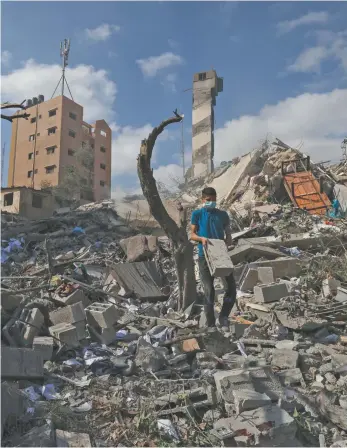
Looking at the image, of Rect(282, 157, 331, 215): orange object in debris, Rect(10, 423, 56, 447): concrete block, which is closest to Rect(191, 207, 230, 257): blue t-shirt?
Rect(10, 423, 56, 447): concrete block

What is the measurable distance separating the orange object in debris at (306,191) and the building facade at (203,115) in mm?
20246

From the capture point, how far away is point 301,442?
252cm

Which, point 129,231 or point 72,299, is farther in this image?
point 129,231

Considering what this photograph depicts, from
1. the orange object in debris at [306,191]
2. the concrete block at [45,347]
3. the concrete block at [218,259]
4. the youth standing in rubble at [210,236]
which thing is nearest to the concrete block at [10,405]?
the concrete block at [45,347]

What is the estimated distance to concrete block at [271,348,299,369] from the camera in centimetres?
359

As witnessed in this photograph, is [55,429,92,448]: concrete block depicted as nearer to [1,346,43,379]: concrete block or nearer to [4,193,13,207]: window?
[1,346,43,379]: concrete block

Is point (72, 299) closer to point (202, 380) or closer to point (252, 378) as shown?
point (202, 380)

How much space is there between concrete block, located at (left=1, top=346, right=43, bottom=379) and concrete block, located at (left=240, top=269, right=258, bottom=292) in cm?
359

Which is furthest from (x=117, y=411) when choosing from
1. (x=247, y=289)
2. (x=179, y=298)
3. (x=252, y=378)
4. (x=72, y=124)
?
(x=72, y=124)

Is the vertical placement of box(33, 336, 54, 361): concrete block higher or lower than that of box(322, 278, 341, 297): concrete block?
lower

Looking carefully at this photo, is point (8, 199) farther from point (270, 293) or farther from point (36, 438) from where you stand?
point (36, 438)

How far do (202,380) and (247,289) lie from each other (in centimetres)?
319

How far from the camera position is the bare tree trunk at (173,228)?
5.59m

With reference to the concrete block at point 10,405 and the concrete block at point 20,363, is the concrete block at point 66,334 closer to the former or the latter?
the concrete block at point 20,363
